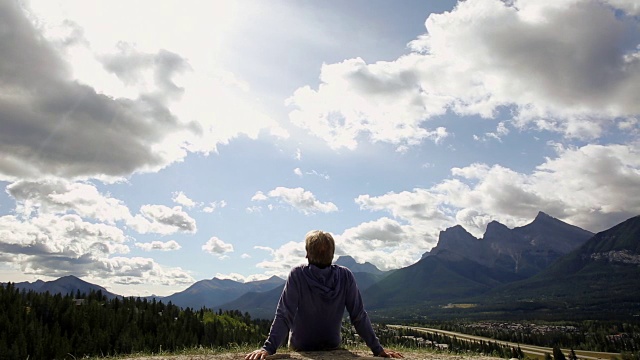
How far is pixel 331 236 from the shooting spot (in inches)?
359

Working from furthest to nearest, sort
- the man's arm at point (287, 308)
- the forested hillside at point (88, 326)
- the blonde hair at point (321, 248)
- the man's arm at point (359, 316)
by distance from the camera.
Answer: the forested hillside at point (88, 326) < the man's arm at point (359, 316) < the blonde hair at point (321, 248) < the man's arm at point (287, 308)

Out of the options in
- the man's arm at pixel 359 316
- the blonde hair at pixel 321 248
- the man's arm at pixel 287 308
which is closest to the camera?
the man's arm at pixel 287 308

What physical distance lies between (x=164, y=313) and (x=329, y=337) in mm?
105652

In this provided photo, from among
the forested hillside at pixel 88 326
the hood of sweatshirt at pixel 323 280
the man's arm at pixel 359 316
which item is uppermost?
the hood of sweatshirt at pixel 323 280

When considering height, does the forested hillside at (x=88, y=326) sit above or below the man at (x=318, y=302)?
below

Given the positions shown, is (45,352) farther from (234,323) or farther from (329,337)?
(329,337)

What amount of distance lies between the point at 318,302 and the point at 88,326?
89.8 m

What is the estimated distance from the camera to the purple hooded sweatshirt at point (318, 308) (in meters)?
8.98

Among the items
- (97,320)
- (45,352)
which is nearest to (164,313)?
(97,320)

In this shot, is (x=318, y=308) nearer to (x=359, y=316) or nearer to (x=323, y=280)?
(x=323, y=280)

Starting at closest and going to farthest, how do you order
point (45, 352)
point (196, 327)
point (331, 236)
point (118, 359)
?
Answer: point (331, 236) → point (118, 359) → point (45, 352) → point (196, 327)

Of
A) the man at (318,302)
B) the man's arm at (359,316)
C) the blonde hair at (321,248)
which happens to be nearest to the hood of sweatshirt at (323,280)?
the man at (318,302)

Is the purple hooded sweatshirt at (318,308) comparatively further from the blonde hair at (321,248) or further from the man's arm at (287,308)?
the blonde hair at (321,248)

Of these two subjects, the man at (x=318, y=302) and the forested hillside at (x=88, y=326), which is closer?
the man at (x=318, y=302)
